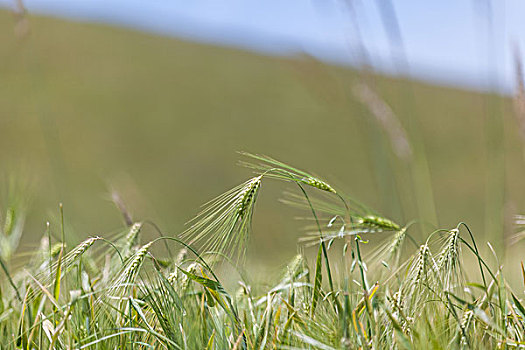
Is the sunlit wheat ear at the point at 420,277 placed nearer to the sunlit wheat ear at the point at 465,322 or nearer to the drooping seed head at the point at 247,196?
the sunlit wheat ear at the point at 465,322

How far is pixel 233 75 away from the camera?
25766 millimetres

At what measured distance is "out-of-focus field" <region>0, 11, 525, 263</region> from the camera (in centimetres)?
1912

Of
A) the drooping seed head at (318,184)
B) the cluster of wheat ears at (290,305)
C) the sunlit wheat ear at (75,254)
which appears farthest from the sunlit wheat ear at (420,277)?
the sunlit wheat ear at (75,254)

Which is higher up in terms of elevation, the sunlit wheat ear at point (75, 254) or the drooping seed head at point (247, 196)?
the drooping seed head at point (247, 196)

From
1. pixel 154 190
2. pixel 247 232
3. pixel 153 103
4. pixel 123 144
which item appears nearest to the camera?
pixel 247 232

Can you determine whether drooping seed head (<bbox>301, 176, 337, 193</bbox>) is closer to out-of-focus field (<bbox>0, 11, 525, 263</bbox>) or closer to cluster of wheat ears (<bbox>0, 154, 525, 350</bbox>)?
cluster of wheat ears (<bbox>0, 154, 525, 350</bbox>)

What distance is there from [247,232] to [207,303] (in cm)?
25

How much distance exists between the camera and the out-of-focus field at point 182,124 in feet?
62.7

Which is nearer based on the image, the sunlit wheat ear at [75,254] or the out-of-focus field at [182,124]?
the sunlit wheat ear at [75,254]

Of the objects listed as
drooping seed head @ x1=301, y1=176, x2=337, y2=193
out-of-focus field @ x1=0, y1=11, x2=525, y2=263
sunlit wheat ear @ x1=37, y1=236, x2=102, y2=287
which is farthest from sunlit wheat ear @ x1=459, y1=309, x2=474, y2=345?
out-of-focus field @ x1=0, y1=11, x2=525, y2=263

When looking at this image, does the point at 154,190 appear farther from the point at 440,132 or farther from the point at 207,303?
the point at 207,303

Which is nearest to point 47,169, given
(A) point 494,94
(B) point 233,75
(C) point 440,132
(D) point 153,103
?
(D) point 153,103

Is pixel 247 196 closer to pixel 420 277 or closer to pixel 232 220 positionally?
pixel 232 220

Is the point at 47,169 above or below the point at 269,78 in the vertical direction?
below
